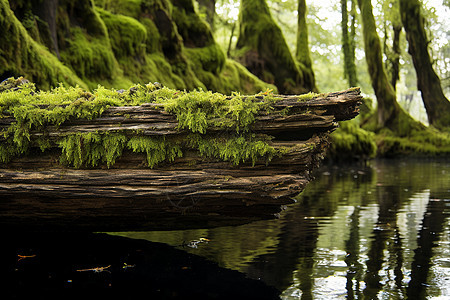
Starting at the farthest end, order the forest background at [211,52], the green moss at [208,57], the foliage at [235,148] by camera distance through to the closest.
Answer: the green moss at [208,57] < the forest background at [211,52] < the foliage at [235,148]

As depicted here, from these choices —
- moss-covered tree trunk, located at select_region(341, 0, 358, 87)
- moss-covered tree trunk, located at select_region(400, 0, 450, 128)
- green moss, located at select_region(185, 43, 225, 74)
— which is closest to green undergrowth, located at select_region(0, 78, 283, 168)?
green moss, located at select_region(185, 43, 225, 74)

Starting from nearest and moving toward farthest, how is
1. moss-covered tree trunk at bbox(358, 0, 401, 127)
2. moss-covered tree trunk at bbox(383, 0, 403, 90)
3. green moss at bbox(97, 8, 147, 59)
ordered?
green moss at bbox(97, 8, 147, 59) → moss-covered tree trunk at bbox(358, 0, 401, 127) → moss-covered tree trunk at bbox(383, 0, 403, 90)

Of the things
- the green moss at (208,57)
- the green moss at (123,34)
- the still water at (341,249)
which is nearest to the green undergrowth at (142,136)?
the still water at (341,249)

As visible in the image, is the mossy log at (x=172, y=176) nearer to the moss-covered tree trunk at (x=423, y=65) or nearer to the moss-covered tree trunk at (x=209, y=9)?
the moss-covered tree trunk at (x=209, y=9)

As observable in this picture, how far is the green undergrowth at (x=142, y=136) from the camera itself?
3428mm

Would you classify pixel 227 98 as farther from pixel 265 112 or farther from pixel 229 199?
pixel 229 199

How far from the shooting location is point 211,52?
51.0 feet

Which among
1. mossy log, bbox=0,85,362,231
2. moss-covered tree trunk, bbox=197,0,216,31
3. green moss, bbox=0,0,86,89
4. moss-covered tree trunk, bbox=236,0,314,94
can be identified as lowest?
mossy log, bbox=0,85,362,231

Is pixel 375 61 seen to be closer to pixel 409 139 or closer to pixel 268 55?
pixel 409 139

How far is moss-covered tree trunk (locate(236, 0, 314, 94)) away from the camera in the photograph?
824 inches

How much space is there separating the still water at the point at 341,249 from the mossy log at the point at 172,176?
48 cm

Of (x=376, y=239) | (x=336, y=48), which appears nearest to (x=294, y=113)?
(x=376, y=239)

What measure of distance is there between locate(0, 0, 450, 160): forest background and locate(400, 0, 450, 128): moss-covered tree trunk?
54 millimetres

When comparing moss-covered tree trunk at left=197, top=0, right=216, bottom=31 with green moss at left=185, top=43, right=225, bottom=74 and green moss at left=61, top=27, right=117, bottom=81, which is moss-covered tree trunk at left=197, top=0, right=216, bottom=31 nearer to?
green moss at left=185, top=43, right=225, bottom=74
